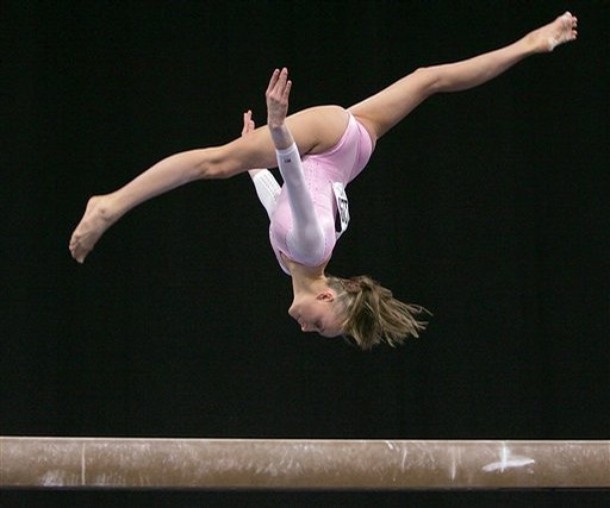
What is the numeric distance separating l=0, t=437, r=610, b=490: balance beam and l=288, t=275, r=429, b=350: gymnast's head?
24.2 inches

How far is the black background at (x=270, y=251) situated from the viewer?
5.92 meters

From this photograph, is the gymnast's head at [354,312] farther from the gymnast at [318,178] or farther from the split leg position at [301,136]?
the split leg position at [301,136]

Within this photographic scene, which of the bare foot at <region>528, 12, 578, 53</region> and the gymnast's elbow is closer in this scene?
the gymnast's elbow

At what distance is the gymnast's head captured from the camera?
427cm

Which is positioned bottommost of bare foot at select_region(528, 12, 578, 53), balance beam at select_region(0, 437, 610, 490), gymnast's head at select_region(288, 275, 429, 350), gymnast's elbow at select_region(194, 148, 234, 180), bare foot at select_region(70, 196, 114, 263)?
balance beam at select_region(0, 437, 610, 490)

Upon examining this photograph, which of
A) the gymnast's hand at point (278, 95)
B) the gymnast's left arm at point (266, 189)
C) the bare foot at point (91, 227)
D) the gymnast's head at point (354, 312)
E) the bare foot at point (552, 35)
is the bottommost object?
the gymnast's head at point (354, 312)

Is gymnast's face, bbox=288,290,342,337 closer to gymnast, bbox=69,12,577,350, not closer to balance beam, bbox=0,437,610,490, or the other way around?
gymnast, bbox=69,12,577,350

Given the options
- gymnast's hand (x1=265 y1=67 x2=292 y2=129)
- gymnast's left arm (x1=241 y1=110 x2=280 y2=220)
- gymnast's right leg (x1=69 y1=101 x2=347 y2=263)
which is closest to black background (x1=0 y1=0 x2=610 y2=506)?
gymnast's left arm (x1=241 y1=110 x2=280 y2=220)

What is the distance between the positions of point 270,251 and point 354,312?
1890mm

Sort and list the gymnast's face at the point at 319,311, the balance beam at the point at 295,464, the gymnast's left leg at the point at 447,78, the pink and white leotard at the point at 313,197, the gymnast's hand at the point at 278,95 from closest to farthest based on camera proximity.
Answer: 1. the balance beam at the point at 295,464
2. the gymnast's hand at the point at 278,95
3. the pink and white leotard at the point at 313,197
4. the gymnast's face at the point at 319,311
5. the gymnast's left leg at the point at 447,78

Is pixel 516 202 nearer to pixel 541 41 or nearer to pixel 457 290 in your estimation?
pixel 457 290

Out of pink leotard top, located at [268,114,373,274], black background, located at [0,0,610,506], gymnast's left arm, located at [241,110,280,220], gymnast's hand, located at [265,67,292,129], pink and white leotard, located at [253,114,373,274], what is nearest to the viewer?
gymnast's hand, located at [265,67,292,129]

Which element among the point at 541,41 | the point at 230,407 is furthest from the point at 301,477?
the point at 230,407

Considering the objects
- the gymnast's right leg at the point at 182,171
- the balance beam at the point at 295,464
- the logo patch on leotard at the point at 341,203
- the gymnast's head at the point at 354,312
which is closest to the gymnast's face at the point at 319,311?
the gymnast's head at the point at 354,312
